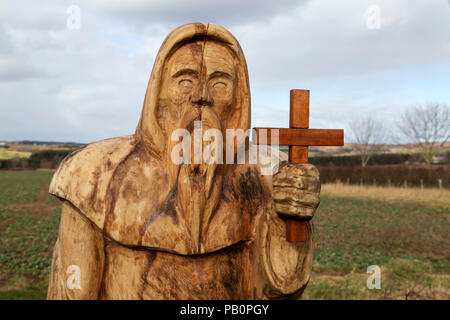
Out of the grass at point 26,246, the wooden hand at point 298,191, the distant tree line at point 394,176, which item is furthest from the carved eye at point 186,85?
the distant tree line at point 394,176

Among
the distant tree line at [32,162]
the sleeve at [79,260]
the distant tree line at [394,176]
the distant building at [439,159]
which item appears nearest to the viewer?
the sleeve at [79,260]

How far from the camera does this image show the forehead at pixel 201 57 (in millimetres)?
2021

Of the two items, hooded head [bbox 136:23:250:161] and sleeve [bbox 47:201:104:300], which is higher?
hooded head [bbox 136:23:250:161]

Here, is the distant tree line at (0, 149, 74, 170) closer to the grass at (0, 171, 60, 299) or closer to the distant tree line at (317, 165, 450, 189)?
the grass at (0, 171, 60, 299)

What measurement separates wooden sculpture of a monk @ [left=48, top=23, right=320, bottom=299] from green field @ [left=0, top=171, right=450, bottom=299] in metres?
3.85

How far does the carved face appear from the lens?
201cm

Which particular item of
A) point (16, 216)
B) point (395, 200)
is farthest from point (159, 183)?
point (395, 200)

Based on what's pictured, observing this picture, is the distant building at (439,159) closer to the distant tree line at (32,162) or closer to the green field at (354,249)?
the green field at (354,249)

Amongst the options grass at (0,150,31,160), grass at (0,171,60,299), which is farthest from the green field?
grass at (0,150,31,160)

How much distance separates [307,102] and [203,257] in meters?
1.05

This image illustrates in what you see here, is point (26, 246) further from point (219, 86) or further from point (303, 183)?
point (303, 183)

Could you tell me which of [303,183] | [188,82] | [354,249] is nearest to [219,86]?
[188,82]

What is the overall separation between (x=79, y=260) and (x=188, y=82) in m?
1.17
